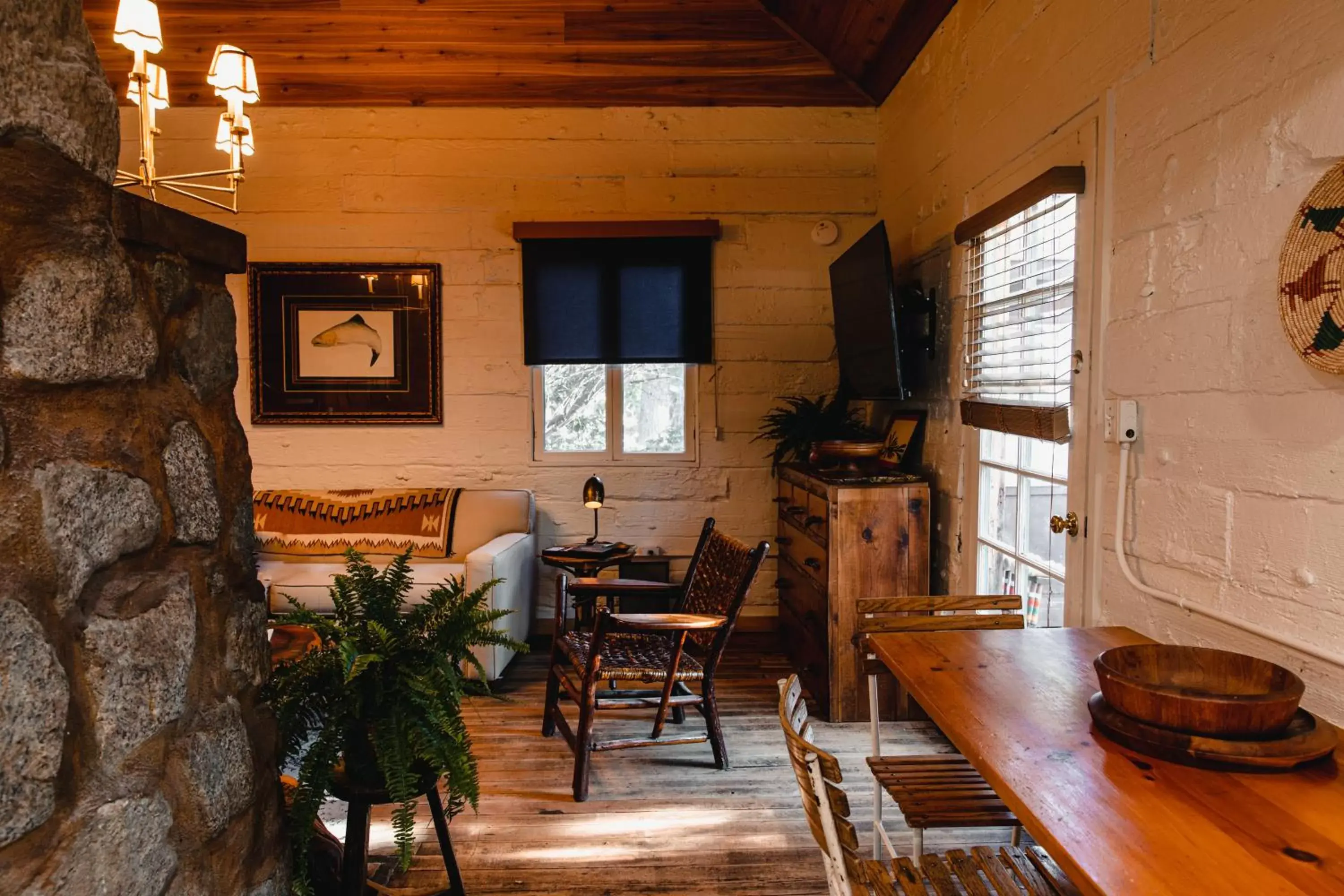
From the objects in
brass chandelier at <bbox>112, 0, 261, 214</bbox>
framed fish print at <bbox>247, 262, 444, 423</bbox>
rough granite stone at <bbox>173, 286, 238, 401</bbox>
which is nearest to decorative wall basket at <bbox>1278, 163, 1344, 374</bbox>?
rough granite stone at <bbox>173, 286, 238, 401</bbox>

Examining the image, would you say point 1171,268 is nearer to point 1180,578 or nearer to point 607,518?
point 1180,578

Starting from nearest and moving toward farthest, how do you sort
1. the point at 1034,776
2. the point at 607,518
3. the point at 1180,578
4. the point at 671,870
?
the point at 1034,776
the point at 1180,578
the point at 671,870
the point at 607,518

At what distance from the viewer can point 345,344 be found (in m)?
4.71

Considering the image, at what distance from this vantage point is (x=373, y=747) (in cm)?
171

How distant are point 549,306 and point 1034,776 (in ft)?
12.7

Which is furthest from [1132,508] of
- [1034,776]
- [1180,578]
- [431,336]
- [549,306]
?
[431,336]

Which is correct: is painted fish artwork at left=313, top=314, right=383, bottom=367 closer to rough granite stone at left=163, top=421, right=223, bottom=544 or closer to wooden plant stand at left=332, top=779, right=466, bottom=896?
wooden plant stand at left=332, top=779, right=466, bottom=896

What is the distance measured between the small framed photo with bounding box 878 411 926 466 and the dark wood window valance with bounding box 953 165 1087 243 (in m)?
0.93

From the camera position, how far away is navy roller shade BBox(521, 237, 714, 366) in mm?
4652

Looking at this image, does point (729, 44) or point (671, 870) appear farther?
point (729, 44)

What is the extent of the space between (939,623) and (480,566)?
215cm

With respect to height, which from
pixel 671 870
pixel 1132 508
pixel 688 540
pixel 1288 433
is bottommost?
pixel 671 870

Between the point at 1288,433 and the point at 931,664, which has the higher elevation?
the point at 1288,433

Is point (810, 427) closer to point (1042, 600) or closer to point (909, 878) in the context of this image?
point (1042, 600)
